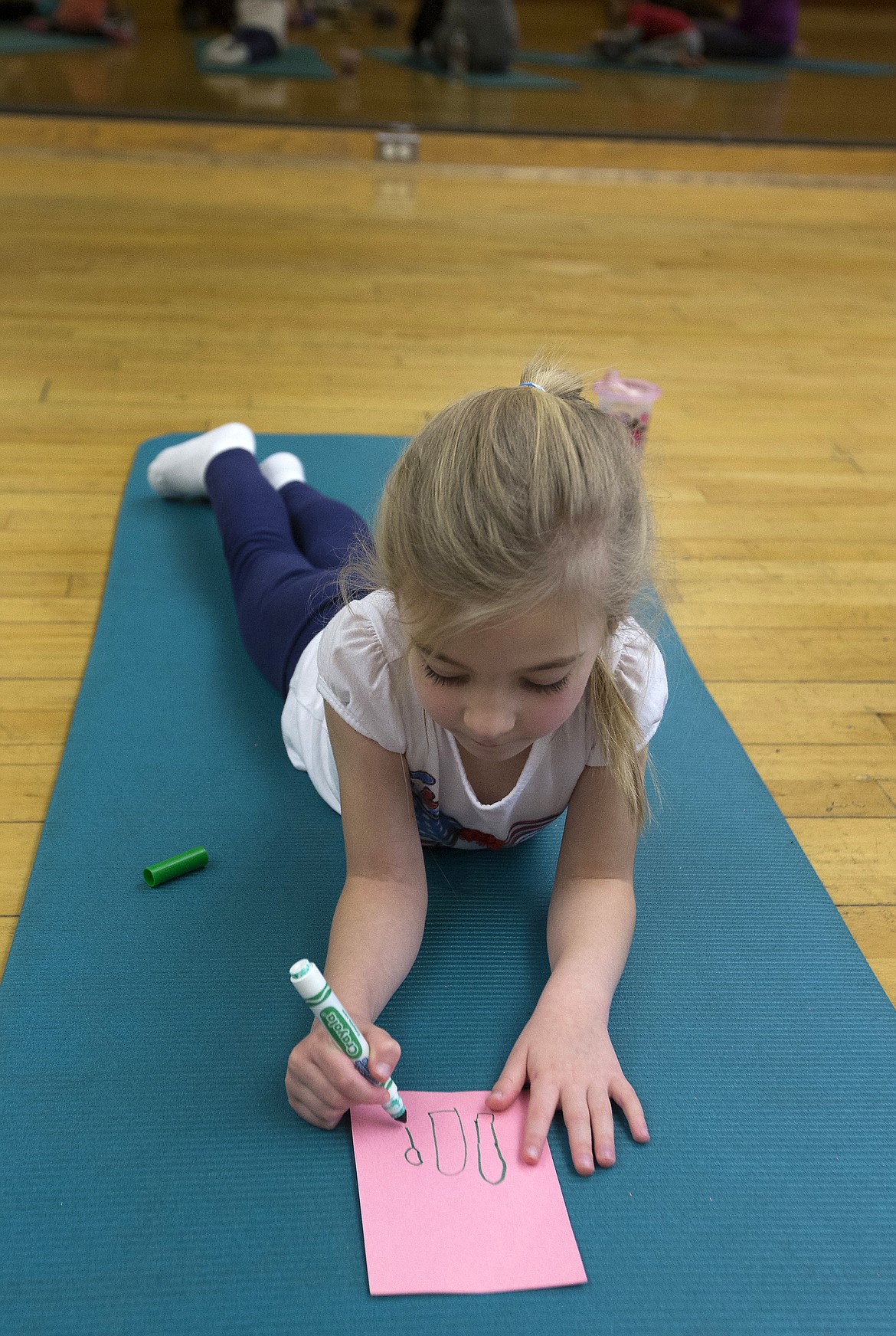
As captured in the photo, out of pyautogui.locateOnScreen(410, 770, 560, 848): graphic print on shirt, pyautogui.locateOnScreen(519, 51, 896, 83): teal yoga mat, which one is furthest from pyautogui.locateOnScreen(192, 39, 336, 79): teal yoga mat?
pyautogui.locateOnScreen(410, 770, 560, 848): graphic print on shirt

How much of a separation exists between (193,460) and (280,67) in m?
3.82

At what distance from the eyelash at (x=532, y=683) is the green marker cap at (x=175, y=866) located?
423mm

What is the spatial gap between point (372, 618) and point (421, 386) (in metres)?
1.60

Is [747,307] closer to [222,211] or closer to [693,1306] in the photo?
[222,211]

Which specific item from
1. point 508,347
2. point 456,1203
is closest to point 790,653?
point 456,1203

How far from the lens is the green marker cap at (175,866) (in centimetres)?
112

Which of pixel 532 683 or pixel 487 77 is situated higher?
pixel 532 683

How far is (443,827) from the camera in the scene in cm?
111

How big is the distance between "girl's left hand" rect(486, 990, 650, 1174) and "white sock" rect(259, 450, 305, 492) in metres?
1.02

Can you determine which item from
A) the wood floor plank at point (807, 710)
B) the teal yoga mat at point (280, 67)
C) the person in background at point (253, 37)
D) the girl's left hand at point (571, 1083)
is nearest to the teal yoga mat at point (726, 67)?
the teal yoga mat at point (280, 67)

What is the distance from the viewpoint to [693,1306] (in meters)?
0.80

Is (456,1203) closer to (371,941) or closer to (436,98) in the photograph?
(371,941)

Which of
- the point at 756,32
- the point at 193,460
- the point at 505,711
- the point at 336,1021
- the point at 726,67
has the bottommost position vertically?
the point at 726,67

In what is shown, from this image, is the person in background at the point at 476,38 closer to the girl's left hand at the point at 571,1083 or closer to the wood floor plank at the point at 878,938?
the wood floor plank at the point at 878,938
